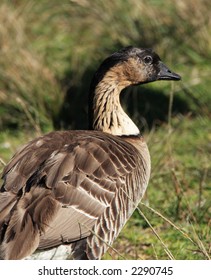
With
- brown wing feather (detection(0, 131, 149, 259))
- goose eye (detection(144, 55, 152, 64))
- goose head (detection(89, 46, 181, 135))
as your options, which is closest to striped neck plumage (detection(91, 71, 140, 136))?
goose head (detection(89, 46, 181, 135))

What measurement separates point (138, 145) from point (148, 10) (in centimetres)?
464

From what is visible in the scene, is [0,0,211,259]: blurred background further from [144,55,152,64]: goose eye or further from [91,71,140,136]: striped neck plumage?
[91,71,140,136]: striped neck plumage

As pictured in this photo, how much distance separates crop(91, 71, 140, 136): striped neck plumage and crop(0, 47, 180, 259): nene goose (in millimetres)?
85

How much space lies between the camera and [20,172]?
5.61 metres

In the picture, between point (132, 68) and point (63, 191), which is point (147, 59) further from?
point (63, 191)

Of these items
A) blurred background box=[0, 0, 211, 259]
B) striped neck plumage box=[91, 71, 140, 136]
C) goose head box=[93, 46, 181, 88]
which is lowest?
blurred background box=[0, 0, 211, 259]

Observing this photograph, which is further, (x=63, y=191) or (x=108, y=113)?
(x=108, y=113)

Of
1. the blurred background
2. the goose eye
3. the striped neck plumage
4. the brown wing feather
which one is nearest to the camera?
the brown wing feather

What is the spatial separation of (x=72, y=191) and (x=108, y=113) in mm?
1267

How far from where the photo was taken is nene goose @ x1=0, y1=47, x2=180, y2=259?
17.1 ft

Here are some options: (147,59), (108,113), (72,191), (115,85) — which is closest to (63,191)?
(72,191)

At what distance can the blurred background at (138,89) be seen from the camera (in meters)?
6.91

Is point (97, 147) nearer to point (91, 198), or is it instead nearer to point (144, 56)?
point (91, 198)

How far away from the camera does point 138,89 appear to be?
9.73m
